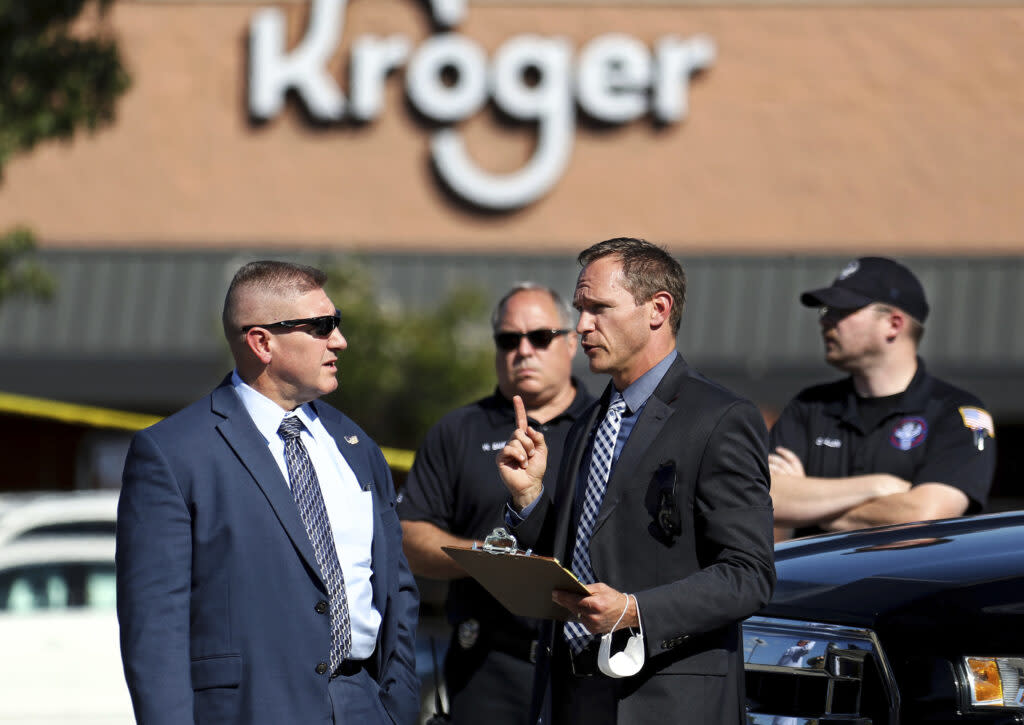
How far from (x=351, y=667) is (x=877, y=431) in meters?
2.51

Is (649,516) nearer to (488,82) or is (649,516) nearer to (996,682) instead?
(996,682)

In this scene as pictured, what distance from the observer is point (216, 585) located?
12.9 ft

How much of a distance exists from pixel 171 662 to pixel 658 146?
24.9m

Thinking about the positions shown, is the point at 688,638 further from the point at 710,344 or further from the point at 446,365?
the point at 710,344

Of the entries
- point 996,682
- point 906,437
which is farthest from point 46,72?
point 996,682

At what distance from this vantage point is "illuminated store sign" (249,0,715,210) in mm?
27703

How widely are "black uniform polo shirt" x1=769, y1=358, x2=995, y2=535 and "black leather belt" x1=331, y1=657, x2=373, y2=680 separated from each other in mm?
2349

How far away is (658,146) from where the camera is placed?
28.0 meters

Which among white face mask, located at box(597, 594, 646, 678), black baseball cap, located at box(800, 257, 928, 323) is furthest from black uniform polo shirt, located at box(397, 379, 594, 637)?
white face mask, located at box(597, 594, 646, 678)

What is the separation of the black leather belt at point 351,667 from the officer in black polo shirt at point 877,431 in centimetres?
202

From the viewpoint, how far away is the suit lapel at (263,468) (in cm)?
404

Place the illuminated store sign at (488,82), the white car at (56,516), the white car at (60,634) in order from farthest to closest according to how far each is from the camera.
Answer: the illuminated store sign at (488,82)
the white car at (56,516)
the white car at (60,634)

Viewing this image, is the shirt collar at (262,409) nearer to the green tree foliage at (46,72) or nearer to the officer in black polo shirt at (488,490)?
the officer in black polo shirt at (488,490)

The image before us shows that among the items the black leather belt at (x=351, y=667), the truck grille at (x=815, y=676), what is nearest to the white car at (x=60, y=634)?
the black leather belt at (x=351, y=667)
